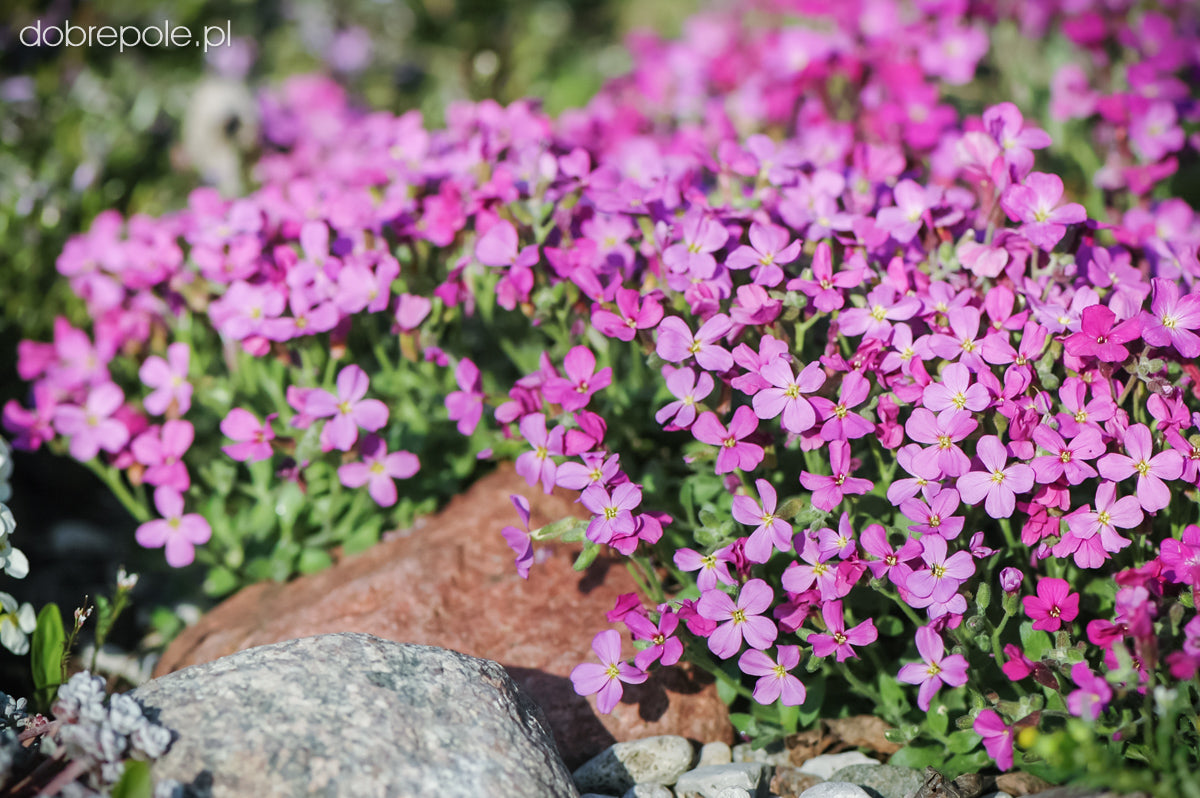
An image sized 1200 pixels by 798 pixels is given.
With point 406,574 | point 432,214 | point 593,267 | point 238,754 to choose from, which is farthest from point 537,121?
point 238,754

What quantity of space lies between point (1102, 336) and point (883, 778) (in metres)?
1.33

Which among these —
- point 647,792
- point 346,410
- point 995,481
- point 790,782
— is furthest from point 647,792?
point 346,410

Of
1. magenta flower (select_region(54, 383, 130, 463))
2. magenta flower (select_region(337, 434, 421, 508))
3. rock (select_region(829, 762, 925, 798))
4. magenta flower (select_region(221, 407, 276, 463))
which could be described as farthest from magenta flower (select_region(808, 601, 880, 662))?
magenta flower (select_region(54, 383, 130, 463))

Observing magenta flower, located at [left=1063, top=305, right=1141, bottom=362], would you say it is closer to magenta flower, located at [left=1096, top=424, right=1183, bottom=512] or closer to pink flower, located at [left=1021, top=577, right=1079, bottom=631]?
magenta flower, located at [left=1096, top=424, right=1183, bottom=512]

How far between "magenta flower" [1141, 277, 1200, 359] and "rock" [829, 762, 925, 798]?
133cm

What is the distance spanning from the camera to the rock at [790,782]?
8.76ft

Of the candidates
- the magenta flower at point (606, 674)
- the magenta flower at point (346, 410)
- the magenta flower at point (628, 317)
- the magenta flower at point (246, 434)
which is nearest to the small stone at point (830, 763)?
the magenta flower at point (606, 674)

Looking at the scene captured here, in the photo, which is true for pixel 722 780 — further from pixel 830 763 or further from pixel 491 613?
pixel 491 613

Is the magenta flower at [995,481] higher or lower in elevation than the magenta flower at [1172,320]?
lower

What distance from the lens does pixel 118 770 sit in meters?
1.97

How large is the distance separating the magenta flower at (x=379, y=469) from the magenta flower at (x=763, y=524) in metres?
1.13

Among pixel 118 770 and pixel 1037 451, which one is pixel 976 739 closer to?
pixel 1037 451

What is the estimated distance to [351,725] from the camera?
2.14 metres

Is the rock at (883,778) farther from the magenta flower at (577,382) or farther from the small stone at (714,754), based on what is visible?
the magenta flower at (577,382)
